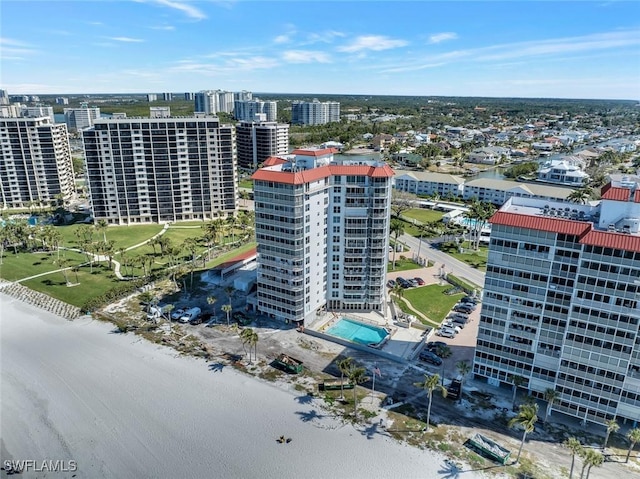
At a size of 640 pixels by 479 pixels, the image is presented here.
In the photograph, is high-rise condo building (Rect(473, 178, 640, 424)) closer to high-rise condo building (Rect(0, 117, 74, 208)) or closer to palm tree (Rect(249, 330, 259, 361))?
palm tree (Rect(249, 330, 259, 361))

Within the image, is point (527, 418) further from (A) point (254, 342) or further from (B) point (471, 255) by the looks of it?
(B) point (471, 255)

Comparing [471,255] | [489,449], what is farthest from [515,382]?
[471,255]

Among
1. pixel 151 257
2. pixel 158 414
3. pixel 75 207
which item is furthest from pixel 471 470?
pixel 75 207

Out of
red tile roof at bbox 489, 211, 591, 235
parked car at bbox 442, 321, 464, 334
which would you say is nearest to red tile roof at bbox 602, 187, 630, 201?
red tile roof at bbox 489, 211, 591, 235

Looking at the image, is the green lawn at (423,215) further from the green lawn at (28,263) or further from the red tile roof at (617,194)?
the green lawn at (28,263)

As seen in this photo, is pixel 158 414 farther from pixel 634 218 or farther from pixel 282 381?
pixel 634 218

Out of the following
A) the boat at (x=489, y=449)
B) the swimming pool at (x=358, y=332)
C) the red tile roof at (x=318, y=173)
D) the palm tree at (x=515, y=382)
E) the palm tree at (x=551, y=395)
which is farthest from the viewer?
the swimming pool at (x=358, y=332)

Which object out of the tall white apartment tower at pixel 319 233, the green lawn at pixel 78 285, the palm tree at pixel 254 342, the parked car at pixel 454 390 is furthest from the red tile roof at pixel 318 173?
the green lawn at pixel 78 285
